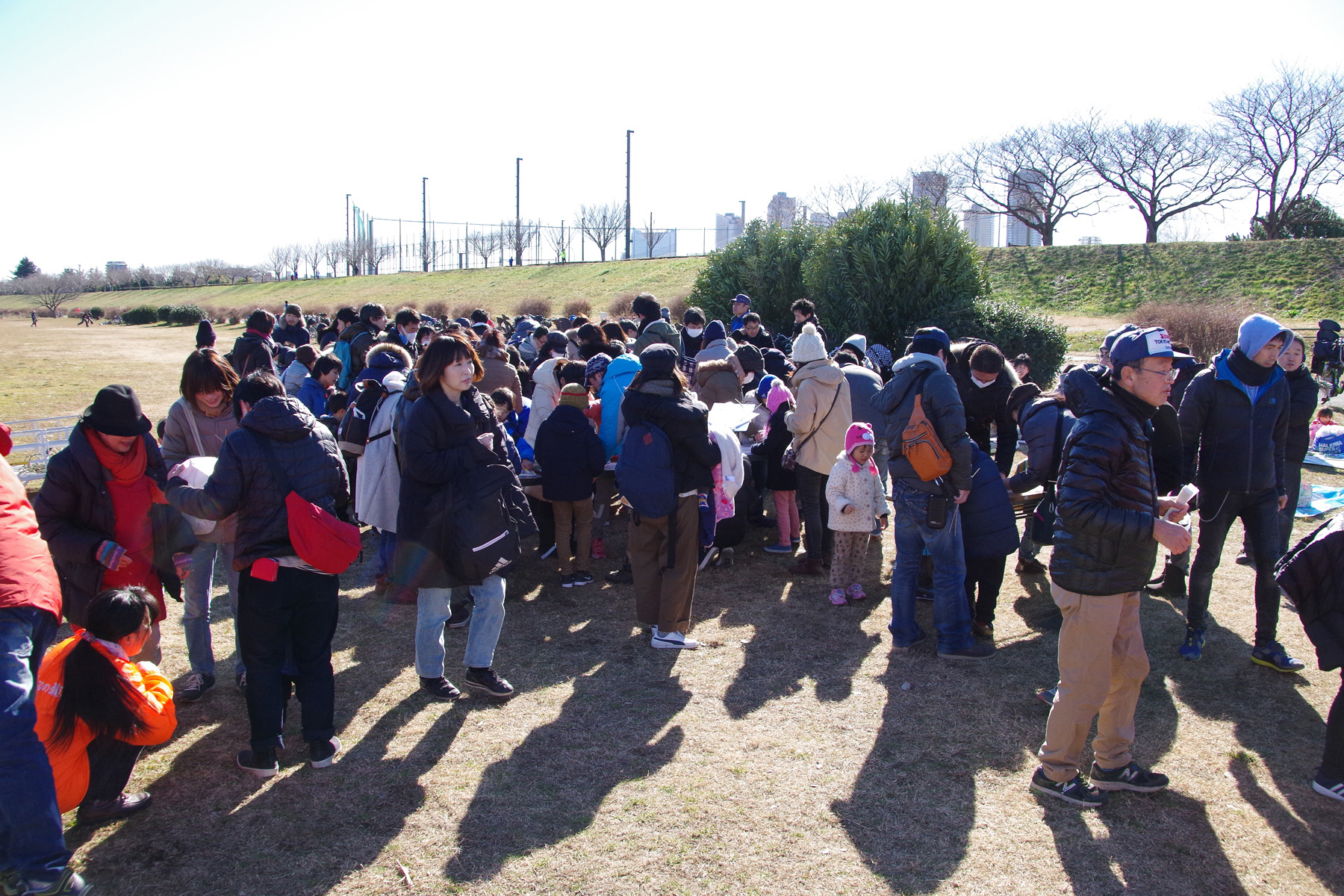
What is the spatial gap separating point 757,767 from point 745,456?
3.26 meters

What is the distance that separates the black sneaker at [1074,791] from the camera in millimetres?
3410

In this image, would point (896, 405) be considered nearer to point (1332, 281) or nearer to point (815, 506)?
point (815, 506)

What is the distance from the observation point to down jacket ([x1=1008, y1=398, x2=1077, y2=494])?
4902 millimetres

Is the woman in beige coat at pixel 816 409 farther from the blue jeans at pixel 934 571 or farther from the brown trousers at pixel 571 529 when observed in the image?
the brown trousers at pixel 571 529

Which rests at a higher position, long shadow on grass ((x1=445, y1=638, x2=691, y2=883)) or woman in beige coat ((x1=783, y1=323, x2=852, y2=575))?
woman in beige coat ((x1=783, y1=323, x2=852, y2=575))

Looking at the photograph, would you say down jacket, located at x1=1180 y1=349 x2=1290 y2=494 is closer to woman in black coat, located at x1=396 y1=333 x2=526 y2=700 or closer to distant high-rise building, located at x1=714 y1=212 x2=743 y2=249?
woman in black coat, located at x1=396 y1=333 x2=526 y2=700

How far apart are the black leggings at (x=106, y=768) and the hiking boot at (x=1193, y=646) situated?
5.45m

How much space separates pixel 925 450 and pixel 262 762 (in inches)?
144

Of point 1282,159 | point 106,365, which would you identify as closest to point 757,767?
point 106,365

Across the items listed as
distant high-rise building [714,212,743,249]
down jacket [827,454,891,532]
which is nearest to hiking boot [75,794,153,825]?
down jacket [827,454,891,532]

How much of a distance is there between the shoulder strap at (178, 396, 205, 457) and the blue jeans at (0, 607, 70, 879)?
66.6 inches

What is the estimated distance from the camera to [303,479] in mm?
3516

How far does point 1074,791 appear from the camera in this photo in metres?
3.42

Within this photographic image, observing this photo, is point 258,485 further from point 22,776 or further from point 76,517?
point 22,776
